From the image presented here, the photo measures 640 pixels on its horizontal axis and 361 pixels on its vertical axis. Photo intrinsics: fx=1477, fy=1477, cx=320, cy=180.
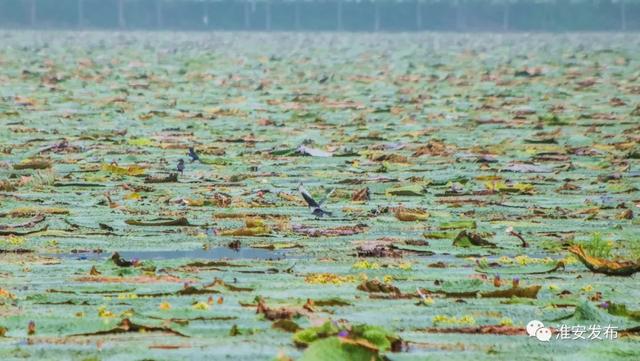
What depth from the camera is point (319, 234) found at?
4.53m

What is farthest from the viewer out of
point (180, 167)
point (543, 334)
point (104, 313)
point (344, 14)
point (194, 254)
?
point (344, 14)

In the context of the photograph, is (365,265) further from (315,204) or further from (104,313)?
(315,204)

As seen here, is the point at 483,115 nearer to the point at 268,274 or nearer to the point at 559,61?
the point at 268,274

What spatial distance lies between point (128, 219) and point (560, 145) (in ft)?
10.7

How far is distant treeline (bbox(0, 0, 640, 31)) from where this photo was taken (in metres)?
47.7

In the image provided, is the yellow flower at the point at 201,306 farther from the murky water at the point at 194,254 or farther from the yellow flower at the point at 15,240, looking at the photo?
the yellow flower at the point at 15,240

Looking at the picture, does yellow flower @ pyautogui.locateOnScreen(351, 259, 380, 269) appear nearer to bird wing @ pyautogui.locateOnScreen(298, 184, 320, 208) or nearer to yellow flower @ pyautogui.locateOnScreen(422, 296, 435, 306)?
yellow flower @ pyautogui.locateOnScreen(422, 296, 435, 306)

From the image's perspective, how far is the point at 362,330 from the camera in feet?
9.75

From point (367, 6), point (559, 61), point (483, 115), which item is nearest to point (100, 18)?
point (367, 6)

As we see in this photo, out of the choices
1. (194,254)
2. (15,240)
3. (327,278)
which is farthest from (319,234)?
(15,240)

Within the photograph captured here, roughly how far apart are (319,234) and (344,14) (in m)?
44.4

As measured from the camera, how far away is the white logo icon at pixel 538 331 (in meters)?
3.09

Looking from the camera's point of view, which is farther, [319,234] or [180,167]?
[180,167]

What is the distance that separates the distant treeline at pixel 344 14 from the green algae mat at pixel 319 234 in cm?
3787
